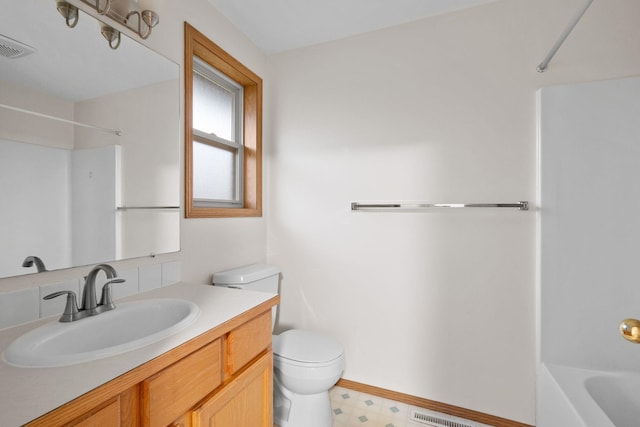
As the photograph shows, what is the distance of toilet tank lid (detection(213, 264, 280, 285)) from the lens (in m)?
1.60

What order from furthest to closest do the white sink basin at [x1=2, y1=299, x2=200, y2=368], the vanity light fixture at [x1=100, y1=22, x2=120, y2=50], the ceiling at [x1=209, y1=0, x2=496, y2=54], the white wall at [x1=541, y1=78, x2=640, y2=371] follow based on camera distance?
the ceiling at [x1=209, y1=0, x2=496, y2=54]
the white wall at [x1=541, y1=78, x2=640, y2=371]
the vanity light fixture at [x1=100, y1=22, x2=120, y2=50]
the white sink basin at [x1=2, y1=299, x2=200, y2=368]

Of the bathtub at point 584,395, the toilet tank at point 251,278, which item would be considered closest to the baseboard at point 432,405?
the bathtub at point 584,395

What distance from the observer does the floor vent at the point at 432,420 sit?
159 centimetres

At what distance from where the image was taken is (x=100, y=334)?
961 millimetres

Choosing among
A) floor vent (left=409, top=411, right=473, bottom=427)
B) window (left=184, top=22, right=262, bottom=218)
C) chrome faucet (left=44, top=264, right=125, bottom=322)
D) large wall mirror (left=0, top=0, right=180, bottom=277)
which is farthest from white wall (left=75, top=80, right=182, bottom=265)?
floor vent (left=409, top=411, right=473, bottom=427)

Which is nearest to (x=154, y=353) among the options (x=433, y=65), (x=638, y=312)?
(x=433, y=65)

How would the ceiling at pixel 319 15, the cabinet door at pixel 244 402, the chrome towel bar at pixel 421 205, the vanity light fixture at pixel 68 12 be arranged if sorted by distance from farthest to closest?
1. the ceiling at pixel 319 15
2. the chrome towel bar at pixel 421 205
3. the vanity light fixture at pixel 68 12
4. the cabinet door at pixel 244 402

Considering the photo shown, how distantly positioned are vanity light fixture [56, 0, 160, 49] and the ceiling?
1.79 ft

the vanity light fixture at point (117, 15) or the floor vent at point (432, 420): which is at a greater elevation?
the vanity light fixture at point (117, 15)

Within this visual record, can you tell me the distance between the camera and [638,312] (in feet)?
4.51

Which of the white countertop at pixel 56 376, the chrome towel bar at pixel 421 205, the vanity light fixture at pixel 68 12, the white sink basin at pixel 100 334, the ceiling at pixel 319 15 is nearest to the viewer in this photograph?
the white countertop at pixel 56 376

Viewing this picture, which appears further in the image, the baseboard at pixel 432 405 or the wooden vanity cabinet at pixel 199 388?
the baseboard at pixel 432 405

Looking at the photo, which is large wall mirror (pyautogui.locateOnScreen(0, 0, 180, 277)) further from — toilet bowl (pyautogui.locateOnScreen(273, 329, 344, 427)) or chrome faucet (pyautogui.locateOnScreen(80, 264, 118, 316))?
toilet bowl (pyautogui.locateOnScreen(273, 329, 344, 427))

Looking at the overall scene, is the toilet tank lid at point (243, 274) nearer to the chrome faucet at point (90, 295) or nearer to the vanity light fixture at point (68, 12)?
the chrome faucet at point (90, 295)
